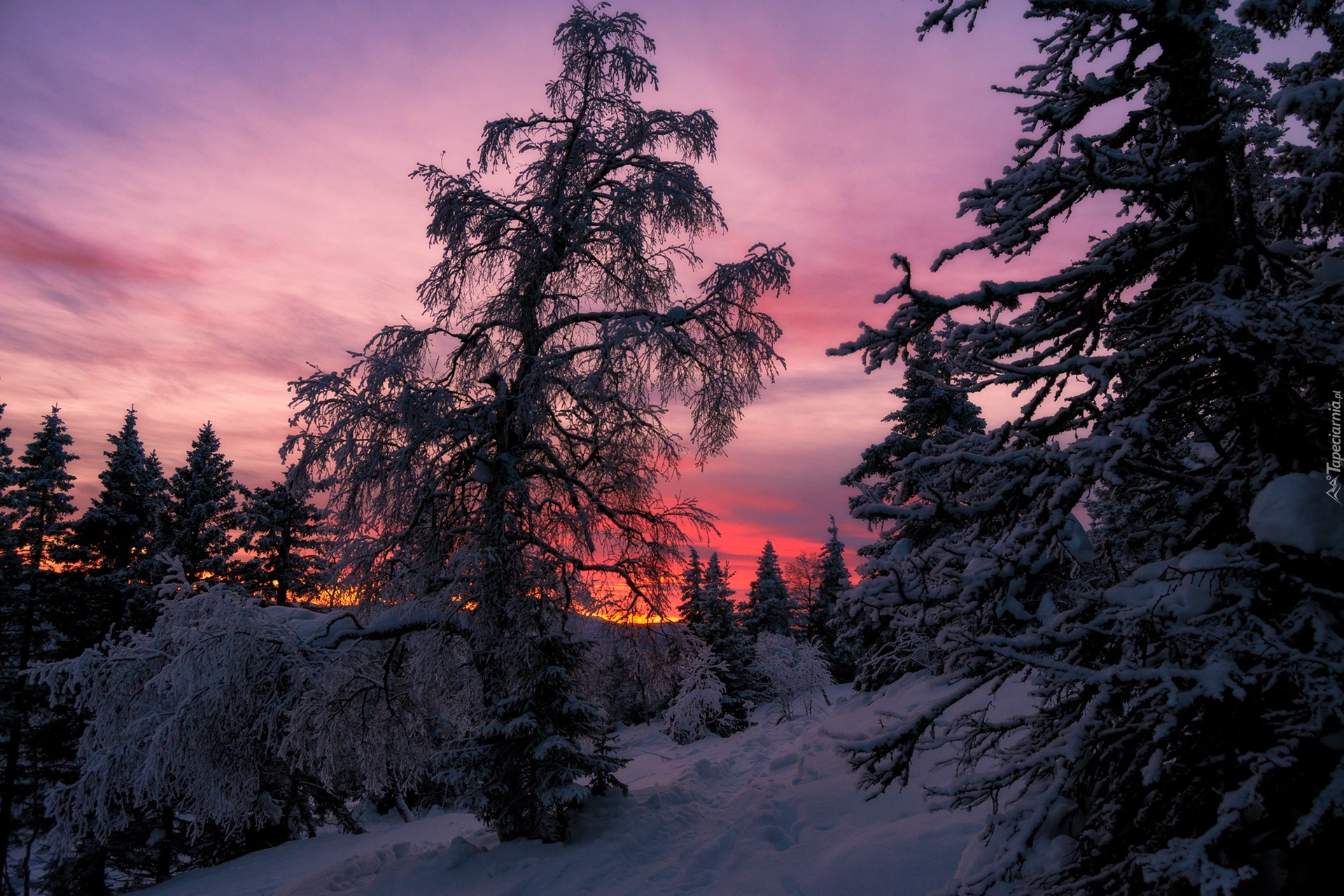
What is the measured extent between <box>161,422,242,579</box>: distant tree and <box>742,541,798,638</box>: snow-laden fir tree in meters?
30.3

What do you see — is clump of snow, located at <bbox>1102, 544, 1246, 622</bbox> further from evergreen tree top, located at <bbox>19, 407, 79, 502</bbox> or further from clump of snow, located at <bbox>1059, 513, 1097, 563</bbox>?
evergreen tree top, located at <bbox>19, 407, 79, 502</bbox>

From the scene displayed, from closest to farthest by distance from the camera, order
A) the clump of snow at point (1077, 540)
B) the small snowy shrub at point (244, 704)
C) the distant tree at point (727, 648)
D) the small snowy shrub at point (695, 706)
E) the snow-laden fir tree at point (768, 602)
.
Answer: the clump of snow at point (1077, 540) < the small snowy shrub at point (244, 704) < the small snowy shrub at point (695, 706) < the distant tree at point (727, 648) < the snow-laden fir tree at point (768, 602)

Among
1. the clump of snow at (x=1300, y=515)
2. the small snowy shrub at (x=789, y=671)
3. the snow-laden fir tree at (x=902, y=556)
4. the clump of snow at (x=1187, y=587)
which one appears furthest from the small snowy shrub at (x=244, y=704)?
the small snowy shrub at (x=789, y=671)

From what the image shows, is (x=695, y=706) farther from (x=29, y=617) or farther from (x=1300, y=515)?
(x=1300, y=515)

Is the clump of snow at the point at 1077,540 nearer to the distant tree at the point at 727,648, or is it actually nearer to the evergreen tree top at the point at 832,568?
the distant tree at the point at 727,648

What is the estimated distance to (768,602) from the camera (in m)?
43.7

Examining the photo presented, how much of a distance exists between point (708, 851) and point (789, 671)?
28.4m

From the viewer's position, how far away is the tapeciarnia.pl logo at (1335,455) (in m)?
2.94

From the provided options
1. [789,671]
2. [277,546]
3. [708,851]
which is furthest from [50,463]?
[789,671]

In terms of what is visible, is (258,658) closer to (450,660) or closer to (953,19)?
(450,660)

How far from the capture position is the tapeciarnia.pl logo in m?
2.94

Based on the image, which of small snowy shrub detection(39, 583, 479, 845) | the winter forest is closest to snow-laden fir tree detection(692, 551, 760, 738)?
the winter forest

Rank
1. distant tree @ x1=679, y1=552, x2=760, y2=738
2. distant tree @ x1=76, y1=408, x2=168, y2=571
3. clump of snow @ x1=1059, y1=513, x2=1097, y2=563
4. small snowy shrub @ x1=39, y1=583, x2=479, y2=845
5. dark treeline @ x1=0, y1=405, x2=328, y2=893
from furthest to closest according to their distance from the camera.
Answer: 1. distant tree @ x1=679, y1=552, x2=760, y2=738
2. distant tree @ x1=76, y1=408, x2=168, y2=571
3. dark treeline @ x1=0, y1=405, x2=328, y2=893
4. small snowy shrub @ x1=39, y1=583, x2=479, y2=845
5. clump of snow @ x1=1059, y1=513, x2=1097, y2=563

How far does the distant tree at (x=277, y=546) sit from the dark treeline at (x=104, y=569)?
0.15ft
